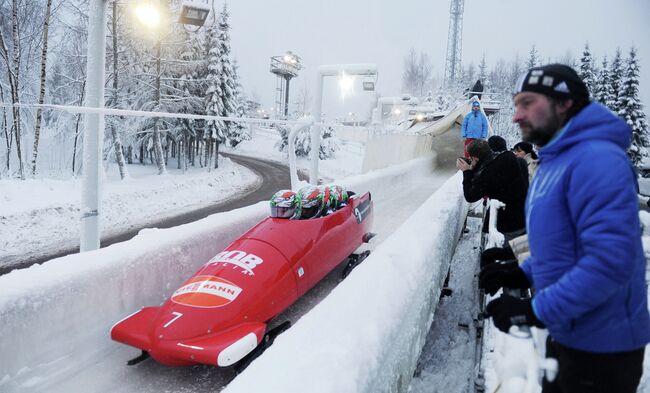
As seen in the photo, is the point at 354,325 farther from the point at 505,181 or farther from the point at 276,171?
the point at 276,171

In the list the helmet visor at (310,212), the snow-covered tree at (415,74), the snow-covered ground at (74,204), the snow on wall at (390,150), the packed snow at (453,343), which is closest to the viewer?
the packed snow at (453,343)

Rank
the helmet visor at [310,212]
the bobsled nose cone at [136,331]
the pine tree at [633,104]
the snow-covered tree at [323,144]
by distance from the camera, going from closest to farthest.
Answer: the bobsled nose cone at [136,331]
the helmet visor at [310,212]
the pine tree at [633,104]
the snow-covered tree at [323,144]

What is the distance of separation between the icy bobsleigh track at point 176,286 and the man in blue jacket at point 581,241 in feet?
1.56

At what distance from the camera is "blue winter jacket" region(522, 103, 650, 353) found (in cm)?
92

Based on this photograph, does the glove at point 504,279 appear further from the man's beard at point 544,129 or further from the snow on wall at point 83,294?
the snow on wall at point 83,294

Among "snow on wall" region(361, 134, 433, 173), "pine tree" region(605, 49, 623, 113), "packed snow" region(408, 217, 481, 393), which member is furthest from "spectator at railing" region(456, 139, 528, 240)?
"pine tree" region(605, 49, 623, 113)

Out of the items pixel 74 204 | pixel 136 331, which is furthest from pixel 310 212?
pixel 74 204

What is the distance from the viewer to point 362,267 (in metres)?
2.14

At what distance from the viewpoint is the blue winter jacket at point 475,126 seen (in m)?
7.33

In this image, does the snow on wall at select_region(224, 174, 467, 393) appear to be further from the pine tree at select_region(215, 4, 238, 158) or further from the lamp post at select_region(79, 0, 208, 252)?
the pine tree at select_region(215, 4, 238, 158)

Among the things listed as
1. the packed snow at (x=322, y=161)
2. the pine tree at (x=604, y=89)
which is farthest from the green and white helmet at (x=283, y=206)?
the pine tree at (x=604, y=89)

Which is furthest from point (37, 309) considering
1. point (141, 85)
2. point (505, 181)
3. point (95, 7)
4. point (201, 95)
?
point (201, 95)

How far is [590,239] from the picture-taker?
938mm

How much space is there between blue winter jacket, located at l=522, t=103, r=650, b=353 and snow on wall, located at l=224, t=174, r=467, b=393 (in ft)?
1.77
